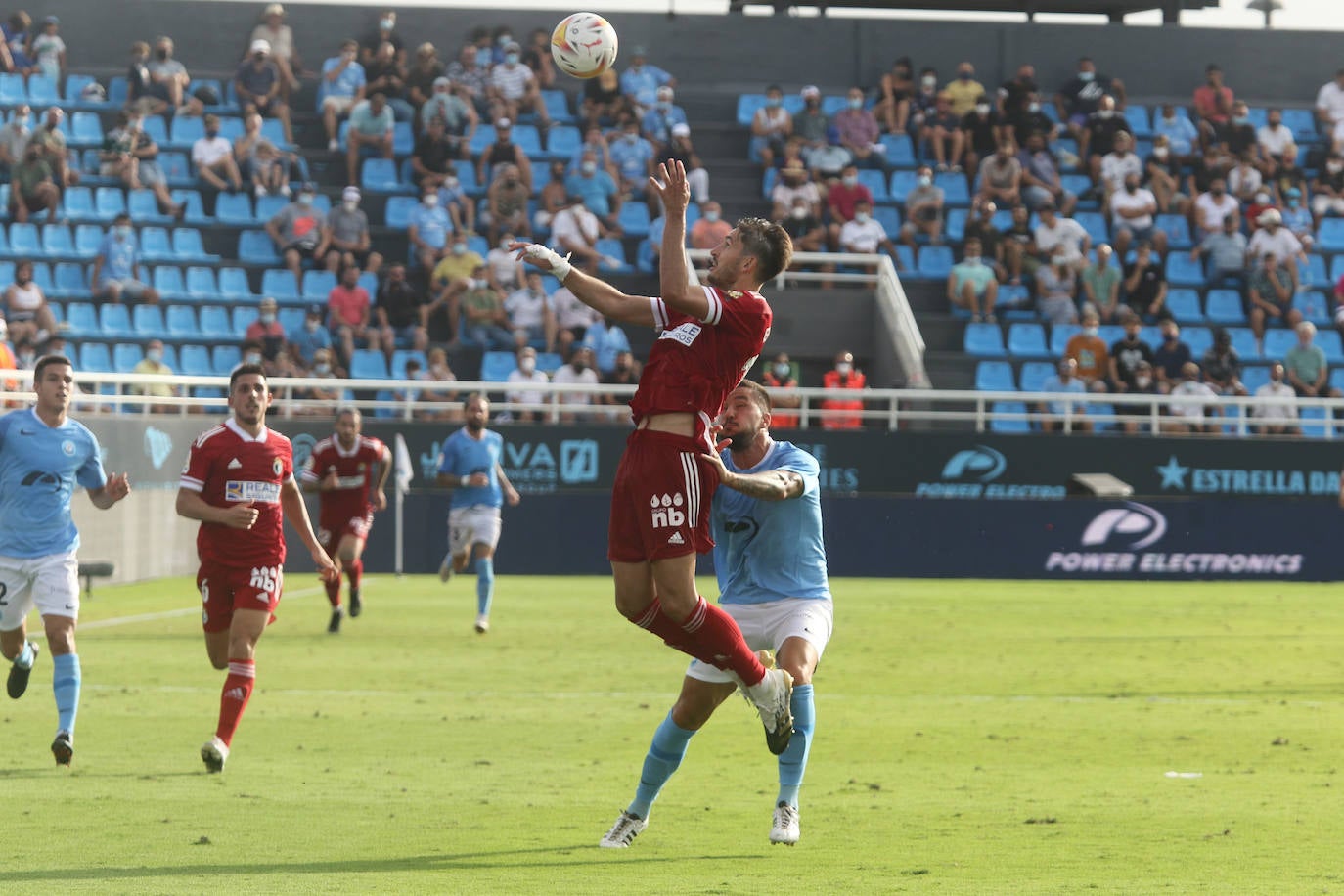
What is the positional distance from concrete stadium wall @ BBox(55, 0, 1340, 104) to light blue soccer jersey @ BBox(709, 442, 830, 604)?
2666 cm

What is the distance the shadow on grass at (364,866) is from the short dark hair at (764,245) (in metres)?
2.48

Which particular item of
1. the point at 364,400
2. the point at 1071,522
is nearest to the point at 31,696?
the point at 364,400

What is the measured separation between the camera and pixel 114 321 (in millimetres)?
28219

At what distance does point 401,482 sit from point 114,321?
5.53 metres

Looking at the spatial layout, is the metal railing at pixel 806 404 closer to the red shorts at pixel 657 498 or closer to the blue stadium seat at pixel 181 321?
the blue stadium seat at pixel 181 321

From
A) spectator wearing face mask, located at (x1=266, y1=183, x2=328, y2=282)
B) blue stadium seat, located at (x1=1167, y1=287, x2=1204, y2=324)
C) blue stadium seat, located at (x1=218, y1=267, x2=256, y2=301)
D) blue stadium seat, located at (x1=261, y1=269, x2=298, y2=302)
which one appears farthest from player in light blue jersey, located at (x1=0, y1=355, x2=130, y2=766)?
blue stadium seat, located at (x1=1167, y1=287, x2=1204, y2=324)

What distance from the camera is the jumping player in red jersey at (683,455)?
775 cm

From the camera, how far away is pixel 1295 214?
32625 mm

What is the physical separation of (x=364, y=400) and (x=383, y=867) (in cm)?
2093

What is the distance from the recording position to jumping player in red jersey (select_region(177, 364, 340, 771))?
10562mm

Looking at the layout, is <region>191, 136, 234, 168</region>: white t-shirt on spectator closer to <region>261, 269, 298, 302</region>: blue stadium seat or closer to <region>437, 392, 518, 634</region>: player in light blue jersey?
<region>261, 269, 298, 302</region>: blue stadium seat

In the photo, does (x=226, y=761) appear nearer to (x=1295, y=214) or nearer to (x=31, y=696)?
(x=31, y=696)

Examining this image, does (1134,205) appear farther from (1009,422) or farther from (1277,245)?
(1009,422)

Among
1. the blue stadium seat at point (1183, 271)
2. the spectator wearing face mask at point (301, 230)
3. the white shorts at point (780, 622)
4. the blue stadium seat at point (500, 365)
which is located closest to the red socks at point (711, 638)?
the white shorts at point (780, 622)
